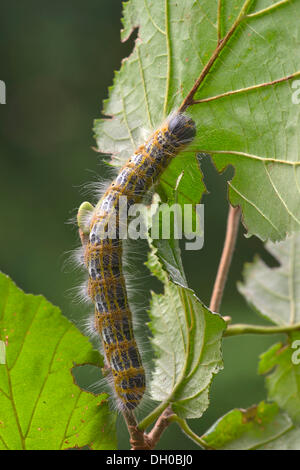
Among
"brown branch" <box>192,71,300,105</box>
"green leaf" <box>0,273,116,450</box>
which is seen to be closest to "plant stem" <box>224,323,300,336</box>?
"green leaf" <box>0,273,116,450</box>

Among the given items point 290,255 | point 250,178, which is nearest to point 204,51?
point 250,178

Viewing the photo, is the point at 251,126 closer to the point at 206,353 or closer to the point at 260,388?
the point at 206,353

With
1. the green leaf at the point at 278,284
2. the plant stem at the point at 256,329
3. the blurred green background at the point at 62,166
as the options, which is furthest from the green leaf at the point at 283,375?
the blurred green background at the point at 62,166

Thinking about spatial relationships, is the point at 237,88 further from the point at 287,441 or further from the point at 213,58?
the point at 287,441

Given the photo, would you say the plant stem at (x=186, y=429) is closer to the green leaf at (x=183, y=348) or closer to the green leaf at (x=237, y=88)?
the green leaf at (x=183, y=348)

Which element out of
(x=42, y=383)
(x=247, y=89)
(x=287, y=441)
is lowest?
(x=287, y=441)

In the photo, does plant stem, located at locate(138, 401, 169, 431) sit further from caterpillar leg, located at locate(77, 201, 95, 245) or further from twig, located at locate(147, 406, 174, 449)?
caterpillar leg, located at locate(77, 201, 95, 245)

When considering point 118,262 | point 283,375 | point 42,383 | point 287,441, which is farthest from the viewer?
point 283,375

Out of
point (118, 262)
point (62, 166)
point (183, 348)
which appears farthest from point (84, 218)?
point (62, 166)
